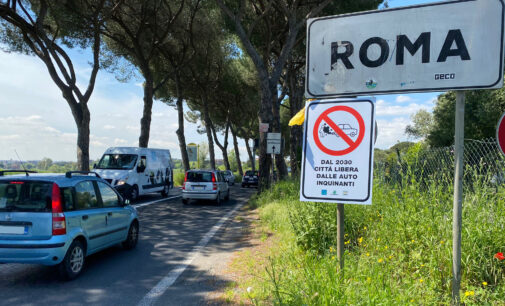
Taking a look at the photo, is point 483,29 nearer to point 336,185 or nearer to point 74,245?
point 336,185

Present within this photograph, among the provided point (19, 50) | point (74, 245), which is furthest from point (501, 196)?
point (19, 50)

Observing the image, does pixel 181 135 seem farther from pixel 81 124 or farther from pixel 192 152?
pixel 81 124

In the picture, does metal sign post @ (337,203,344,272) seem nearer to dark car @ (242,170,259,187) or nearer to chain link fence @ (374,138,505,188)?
chain link fence @ (374,138,505,188)

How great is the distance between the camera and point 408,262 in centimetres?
380

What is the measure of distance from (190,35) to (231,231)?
1754 centimetres

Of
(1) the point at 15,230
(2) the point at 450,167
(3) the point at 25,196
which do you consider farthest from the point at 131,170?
(2) the point at 450,167

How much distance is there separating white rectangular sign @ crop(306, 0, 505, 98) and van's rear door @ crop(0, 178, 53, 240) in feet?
13.3

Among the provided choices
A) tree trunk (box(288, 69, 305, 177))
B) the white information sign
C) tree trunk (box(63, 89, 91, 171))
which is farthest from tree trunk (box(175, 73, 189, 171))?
the white information sign

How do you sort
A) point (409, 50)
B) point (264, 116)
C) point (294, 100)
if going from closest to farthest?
point (409, 50)
point (264, 116)
point (294, 100)

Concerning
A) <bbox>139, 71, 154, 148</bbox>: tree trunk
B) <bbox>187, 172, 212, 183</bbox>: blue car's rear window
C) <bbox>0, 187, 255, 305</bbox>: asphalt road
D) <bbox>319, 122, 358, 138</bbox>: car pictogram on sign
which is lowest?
<bbox>0, 187, 255, 305</bbox>: asphalt road

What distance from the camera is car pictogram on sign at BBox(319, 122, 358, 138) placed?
116 inches

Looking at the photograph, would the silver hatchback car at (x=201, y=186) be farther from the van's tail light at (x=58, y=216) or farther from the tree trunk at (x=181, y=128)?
the tree trunk at (x=181, y=128)

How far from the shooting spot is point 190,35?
2306 cm

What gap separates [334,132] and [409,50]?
35.9 inches
